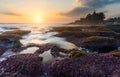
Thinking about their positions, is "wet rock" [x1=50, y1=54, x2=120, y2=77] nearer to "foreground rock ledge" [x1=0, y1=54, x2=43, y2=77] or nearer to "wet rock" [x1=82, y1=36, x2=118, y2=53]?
"foreground rock ledge" [x1=0, y1=54, x2=43, y2=77]

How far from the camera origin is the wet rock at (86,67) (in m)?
27.0

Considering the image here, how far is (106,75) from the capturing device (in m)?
Result: 26.7

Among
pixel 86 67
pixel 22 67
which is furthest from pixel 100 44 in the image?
pixel 22 67

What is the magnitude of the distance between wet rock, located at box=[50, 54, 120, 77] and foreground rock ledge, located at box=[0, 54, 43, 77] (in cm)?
209

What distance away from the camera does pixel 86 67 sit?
28.4m

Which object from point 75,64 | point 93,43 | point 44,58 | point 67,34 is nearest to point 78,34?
point 67,34

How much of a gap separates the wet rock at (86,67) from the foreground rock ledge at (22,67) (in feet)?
6.85

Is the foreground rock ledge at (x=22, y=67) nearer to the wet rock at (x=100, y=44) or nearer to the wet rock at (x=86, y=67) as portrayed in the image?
the wet rock at (x=86, y=67)

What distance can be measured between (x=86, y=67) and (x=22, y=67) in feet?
26.3

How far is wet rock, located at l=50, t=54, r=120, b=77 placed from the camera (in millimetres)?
26987

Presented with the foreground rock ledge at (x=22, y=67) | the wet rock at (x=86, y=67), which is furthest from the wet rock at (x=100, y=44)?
the foreground rock ledge at (x=22, y=67)

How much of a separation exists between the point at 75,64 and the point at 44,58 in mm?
7006

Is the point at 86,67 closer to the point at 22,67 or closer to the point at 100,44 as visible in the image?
the point at 22,67

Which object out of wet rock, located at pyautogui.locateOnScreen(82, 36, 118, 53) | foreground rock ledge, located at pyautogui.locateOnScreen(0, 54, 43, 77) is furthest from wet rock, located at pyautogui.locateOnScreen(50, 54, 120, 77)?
wet rock, located at pyautogui.locateOnScreen(82, 36, 118, 53)
